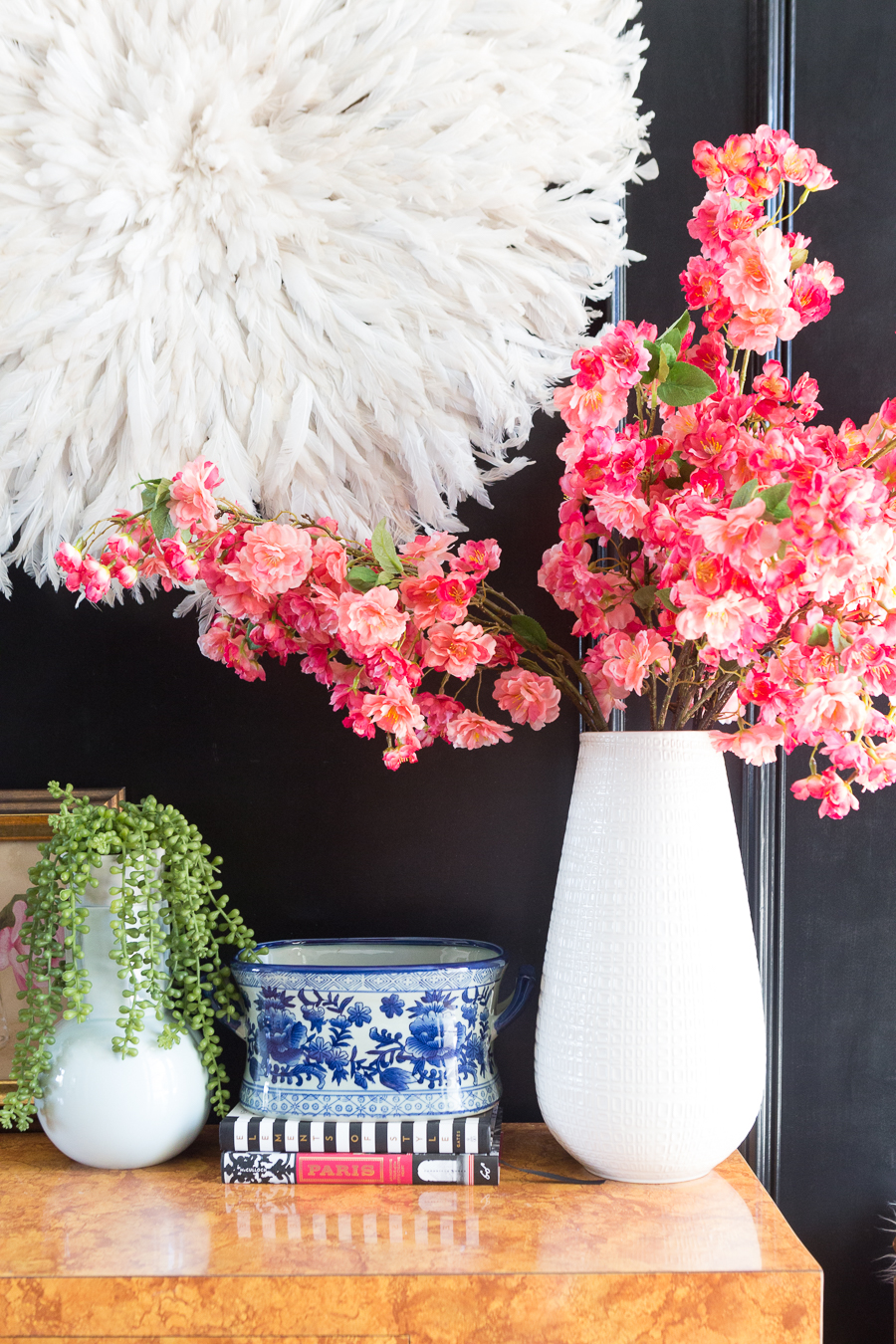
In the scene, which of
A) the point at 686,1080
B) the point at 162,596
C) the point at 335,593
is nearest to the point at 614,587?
the point at 335,593

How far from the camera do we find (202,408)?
1.05 metres

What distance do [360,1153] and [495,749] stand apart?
429 millimetres

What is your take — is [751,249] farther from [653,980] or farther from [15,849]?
[15,849]

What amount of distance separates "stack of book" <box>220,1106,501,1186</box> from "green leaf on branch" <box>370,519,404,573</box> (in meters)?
0.49

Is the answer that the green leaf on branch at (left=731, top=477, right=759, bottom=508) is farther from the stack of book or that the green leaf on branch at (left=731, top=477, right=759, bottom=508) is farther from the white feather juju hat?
the stack of book

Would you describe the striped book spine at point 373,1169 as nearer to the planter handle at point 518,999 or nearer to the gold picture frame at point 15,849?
the planter handle at point 518,999

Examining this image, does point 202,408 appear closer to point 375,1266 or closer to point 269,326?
point 269,326

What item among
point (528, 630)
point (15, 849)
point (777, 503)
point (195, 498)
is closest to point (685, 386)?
point (777, 503)

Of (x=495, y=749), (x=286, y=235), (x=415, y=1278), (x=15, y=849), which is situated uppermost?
(x=286, y=235)

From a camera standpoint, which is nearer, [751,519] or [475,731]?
[751,519]

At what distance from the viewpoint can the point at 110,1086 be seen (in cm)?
89

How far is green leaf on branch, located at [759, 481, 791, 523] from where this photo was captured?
2.27ft

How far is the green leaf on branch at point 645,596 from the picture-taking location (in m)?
0.84

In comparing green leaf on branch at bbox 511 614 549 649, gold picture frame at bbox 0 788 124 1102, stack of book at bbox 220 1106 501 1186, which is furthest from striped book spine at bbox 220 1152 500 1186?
green leaf on branch at bbox 511 614 549 649
